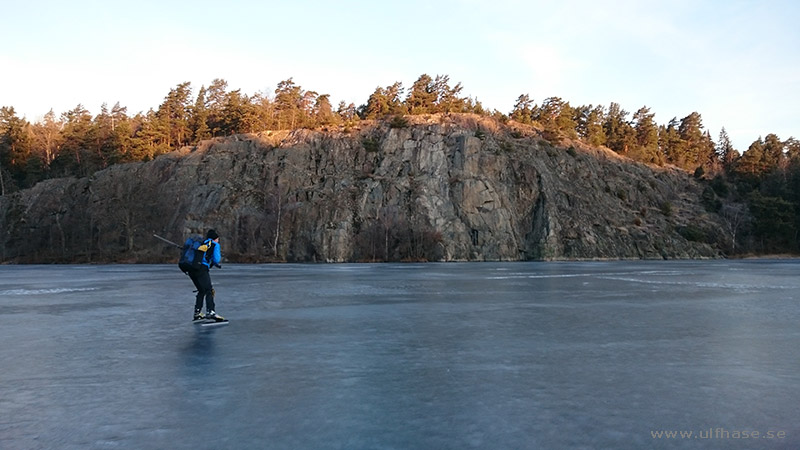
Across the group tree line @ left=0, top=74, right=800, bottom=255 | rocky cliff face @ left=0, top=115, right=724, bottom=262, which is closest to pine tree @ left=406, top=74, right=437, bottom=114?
tree line @ left=0, top=74, right=800, bottom=255

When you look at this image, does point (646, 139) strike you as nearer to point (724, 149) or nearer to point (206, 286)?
point (724, 149)

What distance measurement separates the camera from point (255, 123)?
93.1 m

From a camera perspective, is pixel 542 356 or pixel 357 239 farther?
pixel 357 239

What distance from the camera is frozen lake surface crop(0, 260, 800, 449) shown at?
17.8ft

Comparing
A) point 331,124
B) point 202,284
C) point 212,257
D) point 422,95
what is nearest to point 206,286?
point 202,284

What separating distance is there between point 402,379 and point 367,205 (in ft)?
217

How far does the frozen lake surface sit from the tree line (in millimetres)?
75851

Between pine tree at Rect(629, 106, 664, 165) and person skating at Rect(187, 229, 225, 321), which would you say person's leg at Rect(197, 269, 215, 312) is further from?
pine tree at Rect(629, 106, 664, 165)

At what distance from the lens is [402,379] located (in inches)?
306

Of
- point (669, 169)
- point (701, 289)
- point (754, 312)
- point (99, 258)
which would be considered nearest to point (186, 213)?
point (99, 258)

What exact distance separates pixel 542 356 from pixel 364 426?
462 centimetres

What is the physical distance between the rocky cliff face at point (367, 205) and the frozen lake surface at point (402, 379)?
55124 millimetres

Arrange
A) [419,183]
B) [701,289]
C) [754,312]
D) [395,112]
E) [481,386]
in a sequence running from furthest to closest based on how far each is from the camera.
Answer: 1. [395,112]
2. [419,183]
3. [701,289]
4. [754,312]
5. [481,386]

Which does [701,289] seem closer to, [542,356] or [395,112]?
[542,356]
